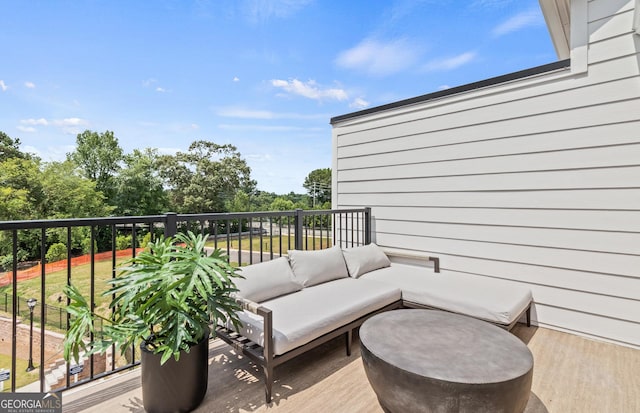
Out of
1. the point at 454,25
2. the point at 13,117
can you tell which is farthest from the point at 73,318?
the point at 13,117

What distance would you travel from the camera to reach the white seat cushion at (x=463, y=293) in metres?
2.46

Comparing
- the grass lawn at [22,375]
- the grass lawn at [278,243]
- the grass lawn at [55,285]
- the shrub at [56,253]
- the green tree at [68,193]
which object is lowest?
the grass lawn at [22,375]

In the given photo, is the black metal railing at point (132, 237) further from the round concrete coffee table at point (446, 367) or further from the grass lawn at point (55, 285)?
the grass lawn at point (55, 285)

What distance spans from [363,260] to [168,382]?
2346mm

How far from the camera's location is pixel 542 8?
337cm

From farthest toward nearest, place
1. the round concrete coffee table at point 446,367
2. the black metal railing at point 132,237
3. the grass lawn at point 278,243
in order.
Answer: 1. the grass lawn at point 278,243
2. the black metal railing at point 132,237
3. the round concrete coffee table at point 446,367

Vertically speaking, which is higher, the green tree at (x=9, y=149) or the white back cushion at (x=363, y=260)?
the green tree at (x=9, y=149)

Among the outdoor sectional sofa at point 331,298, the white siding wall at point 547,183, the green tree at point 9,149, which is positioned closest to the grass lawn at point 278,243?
the outdoor sectional sofa at point 331,298

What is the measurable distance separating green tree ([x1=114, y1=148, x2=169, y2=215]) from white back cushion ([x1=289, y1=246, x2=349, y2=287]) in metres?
25.1

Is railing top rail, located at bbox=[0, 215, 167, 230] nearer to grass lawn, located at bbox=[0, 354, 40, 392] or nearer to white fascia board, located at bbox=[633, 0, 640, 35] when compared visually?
white fascia board, located at bbox=[633, 0, 640, 35]

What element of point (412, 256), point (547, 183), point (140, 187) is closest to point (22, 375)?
point (412, 256)

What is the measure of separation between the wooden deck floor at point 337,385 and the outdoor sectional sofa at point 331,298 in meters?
0.20

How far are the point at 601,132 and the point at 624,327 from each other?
179 centimetres
